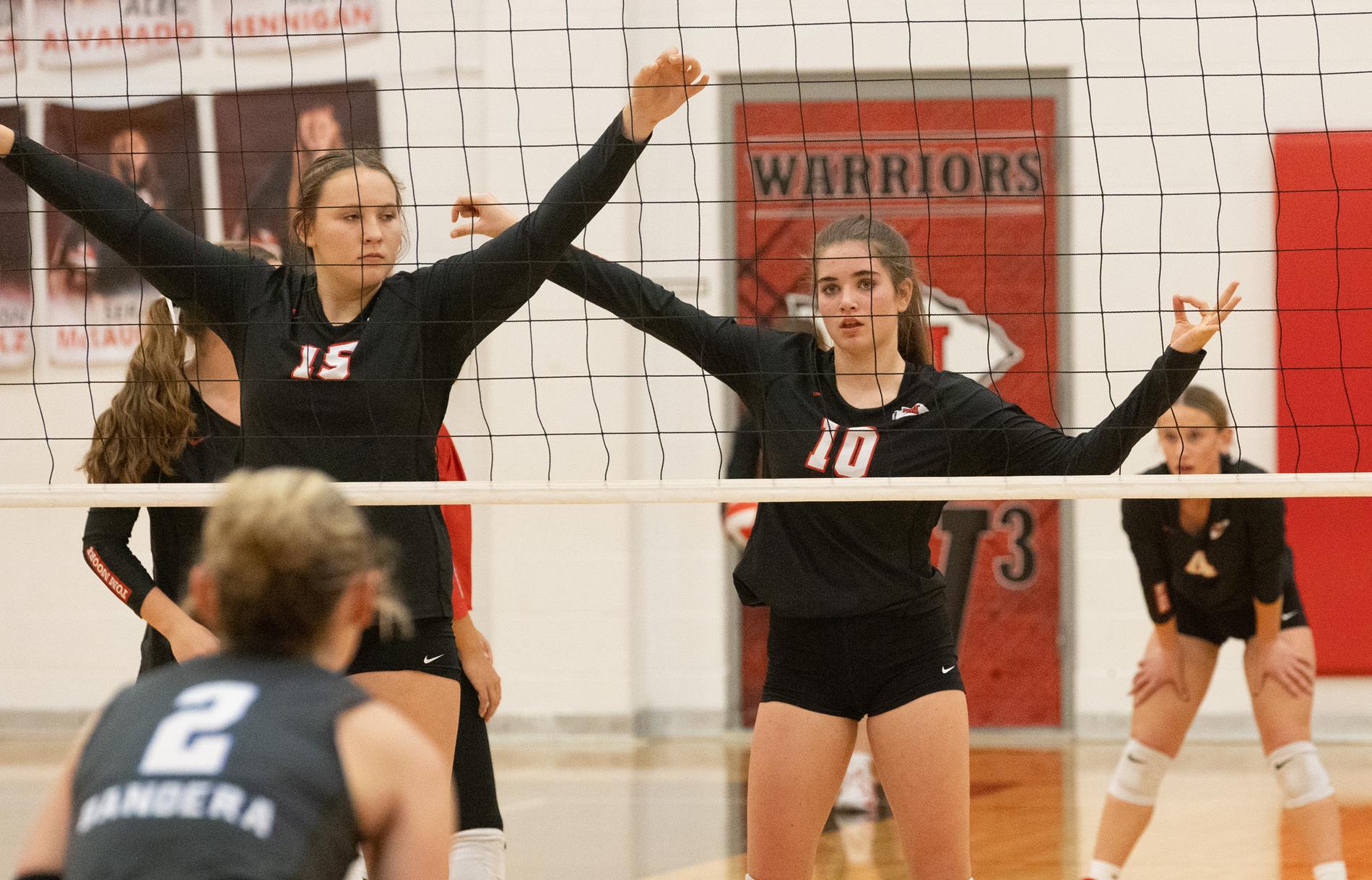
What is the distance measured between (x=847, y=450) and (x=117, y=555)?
1.47 m

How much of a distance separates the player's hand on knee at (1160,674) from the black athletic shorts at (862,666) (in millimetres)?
1594

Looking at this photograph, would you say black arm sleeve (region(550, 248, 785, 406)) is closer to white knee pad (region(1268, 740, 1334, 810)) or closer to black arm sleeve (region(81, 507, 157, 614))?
black arm sleeve (region(81, 507, 157, 614))

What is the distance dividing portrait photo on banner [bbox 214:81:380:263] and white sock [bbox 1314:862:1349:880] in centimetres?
500

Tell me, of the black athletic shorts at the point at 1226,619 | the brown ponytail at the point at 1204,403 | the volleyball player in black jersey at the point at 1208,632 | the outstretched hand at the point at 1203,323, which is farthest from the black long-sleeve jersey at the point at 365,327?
the black athletic shorts at the point at 1226,619

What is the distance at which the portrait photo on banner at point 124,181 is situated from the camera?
734cm

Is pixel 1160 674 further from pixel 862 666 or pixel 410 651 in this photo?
pixel 410 651

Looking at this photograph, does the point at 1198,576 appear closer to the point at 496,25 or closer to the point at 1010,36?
the point at 1010,36

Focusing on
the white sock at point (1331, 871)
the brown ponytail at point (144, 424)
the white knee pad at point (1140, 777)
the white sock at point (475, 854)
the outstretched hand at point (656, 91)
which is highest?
the outstretched hand at point (656, 91)

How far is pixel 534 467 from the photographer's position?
7.23 m

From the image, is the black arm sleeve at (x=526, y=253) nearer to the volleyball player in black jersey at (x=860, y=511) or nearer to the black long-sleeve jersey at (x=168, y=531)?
the volleyball player in black jersey at (x=860, y=511)

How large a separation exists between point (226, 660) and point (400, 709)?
1.10 meters

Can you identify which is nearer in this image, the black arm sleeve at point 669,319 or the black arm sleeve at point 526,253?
the black arm sleeve at point 526,253

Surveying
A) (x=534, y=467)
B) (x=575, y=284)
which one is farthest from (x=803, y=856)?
(x=534, y=467)

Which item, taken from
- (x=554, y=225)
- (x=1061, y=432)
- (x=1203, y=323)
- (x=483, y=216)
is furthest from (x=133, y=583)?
(x=1203, y=323)
